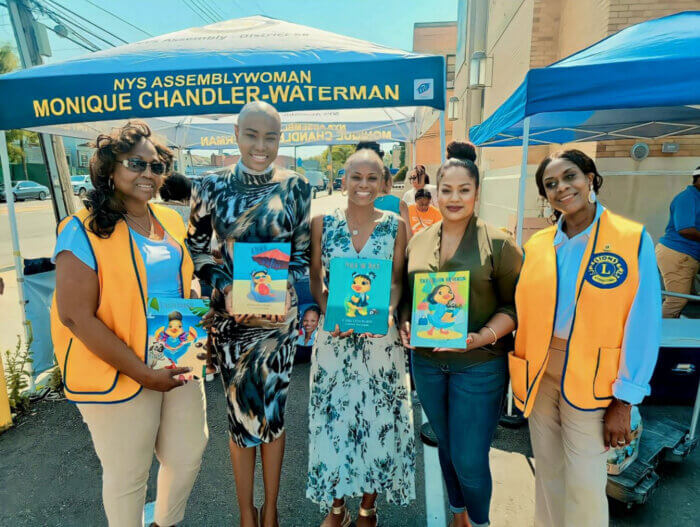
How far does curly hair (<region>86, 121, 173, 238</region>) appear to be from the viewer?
1.68 metres

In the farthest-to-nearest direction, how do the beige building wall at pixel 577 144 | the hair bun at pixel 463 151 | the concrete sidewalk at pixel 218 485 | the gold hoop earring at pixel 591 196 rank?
the beige building wall at pixel 577 144 < the hair bun at pixel 463 151 < the concrete sidewalk at pixel 218 485 < the gold hoop earring at pixel 591 196

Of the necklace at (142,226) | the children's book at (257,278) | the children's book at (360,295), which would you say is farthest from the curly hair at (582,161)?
the necklace at (142,226)

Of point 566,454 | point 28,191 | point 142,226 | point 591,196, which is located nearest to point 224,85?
point 142,226

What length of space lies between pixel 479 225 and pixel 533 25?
8436mm

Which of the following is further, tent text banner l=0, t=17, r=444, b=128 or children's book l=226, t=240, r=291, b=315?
tent text banner l=0, t=17, r=444, b=128

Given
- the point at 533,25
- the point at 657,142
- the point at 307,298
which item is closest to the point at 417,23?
Answer: the point at 533,25

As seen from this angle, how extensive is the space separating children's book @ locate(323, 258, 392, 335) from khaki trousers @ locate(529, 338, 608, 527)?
780 millimetres

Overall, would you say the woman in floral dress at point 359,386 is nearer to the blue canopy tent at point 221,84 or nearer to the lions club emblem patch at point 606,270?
the lions club emblem patch at point 606,270

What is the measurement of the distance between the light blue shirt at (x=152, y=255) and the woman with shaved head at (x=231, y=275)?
186mm

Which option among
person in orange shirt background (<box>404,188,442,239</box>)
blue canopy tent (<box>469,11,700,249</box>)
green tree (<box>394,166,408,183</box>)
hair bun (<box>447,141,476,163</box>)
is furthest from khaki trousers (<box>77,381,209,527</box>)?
green tree (<box>394,166,408,183</box>)

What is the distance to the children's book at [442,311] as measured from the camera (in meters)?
1.87

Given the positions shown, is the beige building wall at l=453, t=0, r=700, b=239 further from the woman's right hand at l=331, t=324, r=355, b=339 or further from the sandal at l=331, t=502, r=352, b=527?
the sandal at l=331, t=502, r=352, b=527

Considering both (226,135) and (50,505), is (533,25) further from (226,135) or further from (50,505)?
(50,505)

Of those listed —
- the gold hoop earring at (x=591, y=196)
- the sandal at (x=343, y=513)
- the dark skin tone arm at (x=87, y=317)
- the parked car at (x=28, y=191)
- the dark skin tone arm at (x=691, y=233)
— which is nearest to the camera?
the dark skin tone arm at (x=87, y=317)
